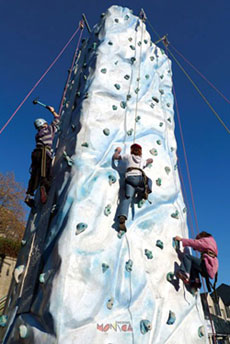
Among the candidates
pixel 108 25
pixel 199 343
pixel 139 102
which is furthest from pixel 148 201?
pixel 108 25

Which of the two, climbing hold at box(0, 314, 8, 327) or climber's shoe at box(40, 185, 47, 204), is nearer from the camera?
climbing hold at box(0, 314, 8, 327)

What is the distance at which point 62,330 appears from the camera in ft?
6.30

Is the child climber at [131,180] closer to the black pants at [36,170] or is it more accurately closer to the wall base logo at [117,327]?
the wall base logo at [117,327]

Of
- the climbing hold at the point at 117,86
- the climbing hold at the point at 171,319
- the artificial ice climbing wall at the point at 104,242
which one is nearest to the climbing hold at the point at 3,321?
the artificial ice climbing wall at the point at 104,242

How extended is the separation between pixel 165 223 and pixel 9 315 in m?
2.01

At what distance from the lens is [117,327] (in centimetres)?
215

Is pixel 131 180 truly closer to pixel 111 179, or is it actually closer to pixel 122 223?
pixel 111 179

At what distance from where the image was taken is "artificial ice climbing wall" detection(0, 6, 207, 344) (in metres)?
2.12

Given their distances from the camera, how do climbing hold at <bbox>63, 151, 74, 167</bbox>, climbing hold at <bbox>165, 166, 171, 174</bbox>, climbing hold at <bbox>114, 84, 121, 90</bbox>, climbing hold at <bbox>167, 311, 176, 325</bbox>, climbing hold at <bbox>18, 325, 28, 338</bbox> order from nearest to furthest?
climbing hold at <bbox>18, 325, 28, 338</bbox>
climbing hold at <bbox>167, 311, 176, 325</bbox>
climbing hold at <bbox>63, 151, 74, 167</bbox>
climbing hold at <bbox>165, 166, 171, 174</bbox>
climbing hold at <bbox>114, 84, 121, 90</bbox>

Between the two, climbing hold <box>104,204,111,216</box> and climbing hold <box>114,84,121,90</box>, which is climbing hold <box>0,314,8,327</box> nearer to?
climbing hold <box>104,204,111,216</box>

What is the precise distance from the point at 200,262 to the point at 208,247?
201 mm

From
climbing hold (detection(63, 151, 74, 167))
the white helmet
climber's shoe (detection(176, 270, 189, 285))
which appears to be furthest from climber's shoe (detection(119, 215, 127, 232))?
the white helmet

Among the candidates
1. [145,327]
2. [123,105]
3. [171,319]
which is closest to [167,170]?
[123,105]

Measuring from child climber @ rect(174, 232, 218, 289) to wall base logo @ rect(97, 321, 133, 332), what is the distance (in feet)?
2.76
